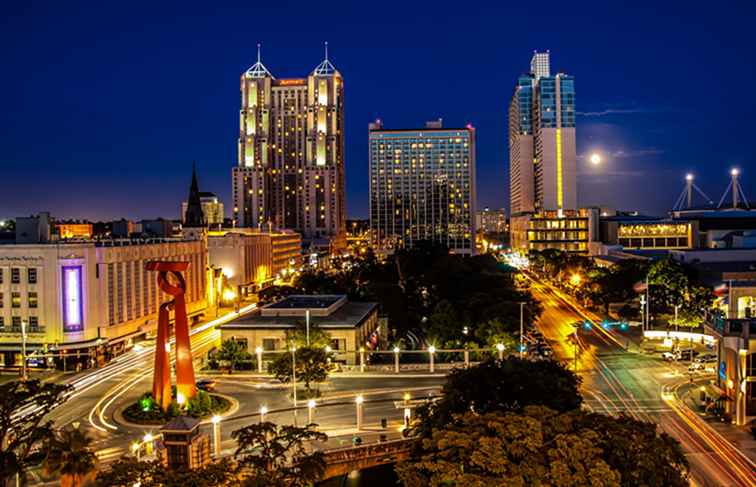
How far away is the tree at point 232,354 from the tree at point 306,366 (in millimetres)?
8526

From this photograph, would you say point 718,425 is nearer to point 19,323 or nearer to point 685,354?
point 685,354

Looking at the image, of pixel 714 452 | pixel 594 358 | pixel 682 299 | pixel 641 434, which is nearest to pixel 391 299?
pixel 594 358

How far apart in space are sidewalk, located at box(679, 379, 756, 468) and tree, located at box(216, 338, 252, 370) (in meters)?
35.3

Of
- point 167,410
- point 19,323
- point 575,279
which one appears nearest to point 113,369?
point 19,323

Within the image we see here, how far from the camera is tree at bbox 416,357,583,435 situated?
31.2 metres

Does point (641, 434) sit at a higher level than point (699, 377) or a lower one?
higher

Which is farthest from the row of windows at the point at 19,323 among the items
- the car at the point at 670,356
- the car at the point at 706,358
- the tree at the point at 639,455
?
the car at the point at 706,358

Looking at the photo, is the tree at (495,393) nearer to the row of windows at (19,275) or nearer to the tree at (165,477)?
the tree at (165,477)

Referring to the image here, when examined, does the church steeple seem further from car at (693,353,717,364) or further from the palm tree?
the palm tree

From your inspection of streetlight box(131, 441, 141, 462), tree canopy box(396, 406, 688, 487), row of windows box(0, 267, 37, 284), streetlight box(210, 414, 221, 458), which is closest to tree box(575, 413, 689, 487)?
tree canopy box(396, 406, 688, 487)

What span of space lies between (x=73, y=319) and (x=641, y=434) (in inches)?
2259

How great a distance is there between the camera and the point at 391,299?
8369 cm

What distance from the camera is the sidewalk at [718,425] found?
37.0 meters

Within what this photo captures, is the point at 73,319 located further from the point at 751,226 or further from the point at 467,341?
the point at 751,226
